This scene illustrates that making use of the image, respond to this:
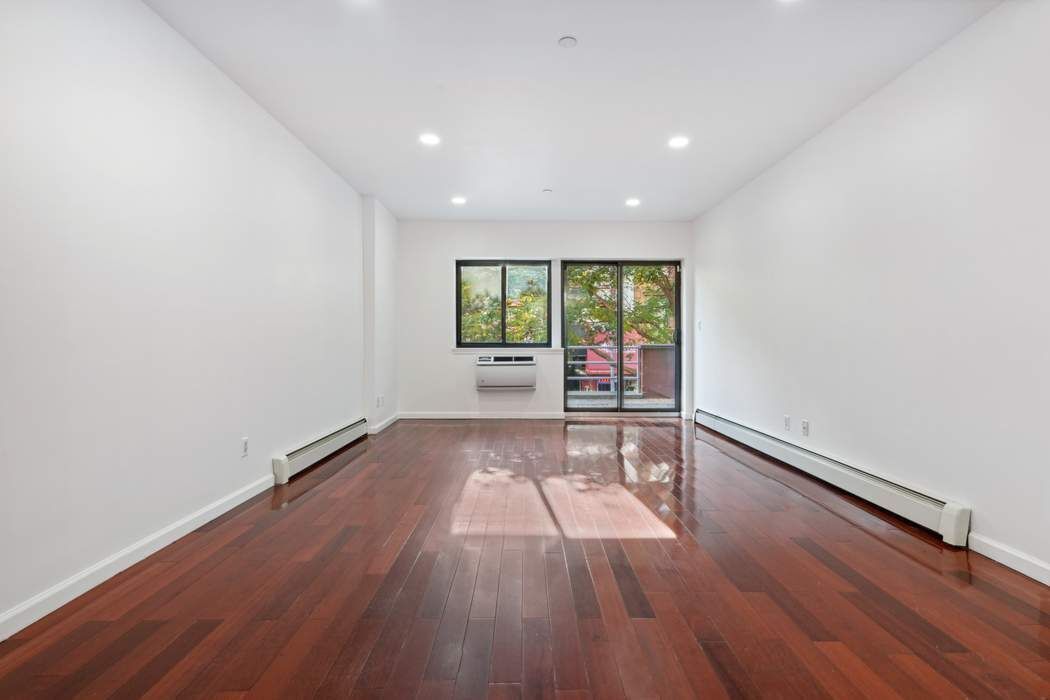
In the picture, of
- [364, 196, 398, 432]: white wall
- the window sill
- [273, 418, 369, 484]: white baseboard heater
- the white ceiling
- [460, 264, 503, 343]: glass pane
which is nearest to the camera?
the white ceiling

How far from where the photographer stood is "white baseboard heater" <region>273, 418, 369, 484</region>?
3566mm

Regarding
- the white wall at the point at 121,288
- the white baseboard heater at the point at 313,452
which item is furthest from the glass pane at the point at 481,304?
the white wall at the point at 121,288

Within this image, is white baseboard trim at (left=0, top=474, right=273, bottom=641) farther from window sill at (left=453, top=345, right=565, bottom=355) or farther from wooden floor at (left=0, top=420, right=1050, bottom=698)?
window sill at (left=453, top=345, right=565, bottom=355)

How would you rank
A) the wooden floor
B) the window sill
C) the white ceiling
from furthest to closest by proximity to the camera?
the window sill → the white ceiling → the wooden floor

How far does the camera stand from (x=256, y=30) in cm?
256

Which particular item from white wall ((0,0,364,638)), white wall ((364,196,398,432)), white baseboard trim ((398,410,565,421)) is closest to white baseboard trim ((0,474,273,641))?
white wall ((0,0,364,638))

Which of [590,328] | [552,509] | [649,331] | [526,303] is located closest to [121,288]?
[552,509]

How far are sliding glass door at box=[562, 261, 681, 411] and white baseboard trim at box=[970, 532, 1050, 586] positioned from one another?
4.57m

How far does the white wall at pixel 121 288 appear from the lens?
70.0 inches

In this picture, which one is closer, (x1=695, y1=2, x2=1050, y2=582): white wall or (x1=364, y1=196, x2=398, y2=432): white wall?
(x1=695, y1=2, x2=1050, y2=582): white wall

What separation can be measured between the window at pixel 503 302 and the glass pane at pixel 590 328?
14.3 inches

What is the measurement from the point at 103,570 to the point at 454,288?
4.97 metres

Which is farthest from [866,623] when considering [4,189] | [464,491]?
[4,189]

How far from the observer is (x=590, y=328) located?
22.9 ft
